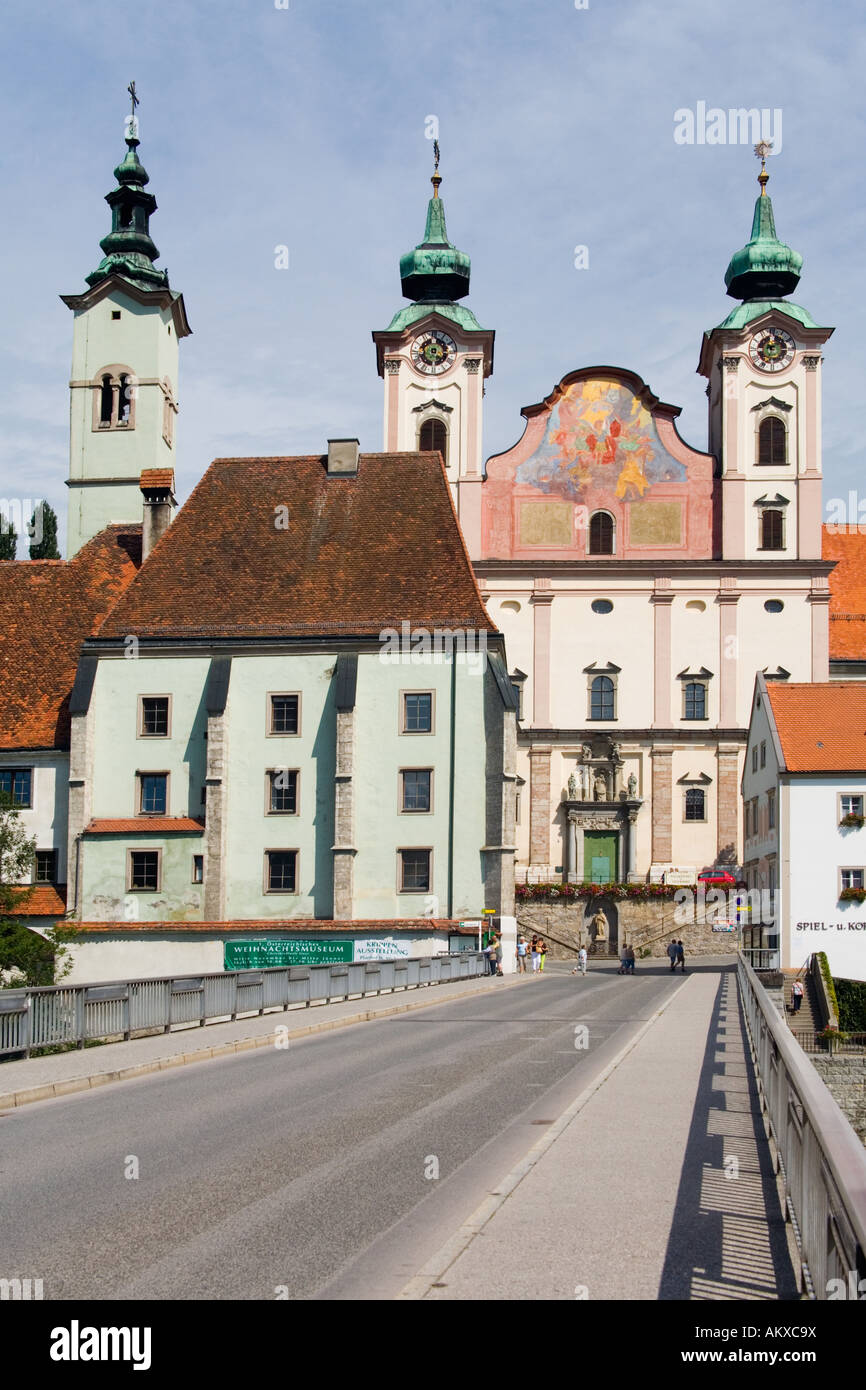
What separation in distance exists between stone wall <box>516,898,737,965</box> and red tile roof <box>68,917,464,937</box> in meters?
15.6

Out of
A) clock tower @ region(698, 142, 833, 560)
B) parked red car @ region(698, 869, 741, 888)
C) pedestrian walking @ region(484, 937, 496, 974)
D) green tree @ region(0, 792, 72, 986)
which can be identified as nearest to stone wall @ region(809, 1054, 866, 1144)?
pedestrian walking @ region(484, 937, 496, 974)

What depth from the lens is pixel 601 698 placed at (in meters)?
69.8

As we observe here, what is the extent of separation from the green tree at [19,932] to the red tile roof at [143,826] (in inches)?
87.6

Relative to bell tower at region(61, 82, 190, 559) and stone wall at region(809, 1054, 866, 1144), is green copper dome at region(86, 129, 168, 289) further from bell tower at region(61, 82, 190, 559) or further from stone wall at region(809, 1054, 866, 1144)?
stone wall at region(809, 1054, 866, 1144)

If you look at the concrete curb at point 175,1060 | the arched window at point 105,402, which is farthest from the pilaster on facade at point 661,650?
the concrete curb at point 175,1060

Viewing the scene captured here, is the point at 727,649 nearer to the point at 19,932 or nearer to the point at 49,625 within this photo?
the point at 49,625

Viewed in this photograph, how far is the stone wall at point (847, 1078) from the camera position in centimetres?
3934

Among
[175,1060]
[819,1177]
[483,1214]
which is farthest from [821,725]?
[819,1177]

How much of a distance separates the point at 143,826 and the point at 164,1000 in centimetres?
2320

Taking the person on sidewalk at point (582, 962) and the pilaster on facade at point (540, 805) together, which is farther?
the pilaster on facade at point (540, 805)

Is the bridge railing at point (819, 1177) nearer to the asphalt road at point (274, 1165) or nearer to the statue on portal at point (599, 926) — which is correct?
the asphalt road at point (274, 1165)

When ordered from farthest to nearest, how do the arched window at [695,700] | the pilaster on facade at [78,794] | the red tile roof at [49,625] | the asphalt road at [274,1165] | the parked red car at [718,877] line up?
the arched window at [695,700] → the parked red car at [718,877] → the red tile roof at [49,625] → the pilaster on facade at [78,794] → the asphalt road at [274,1165]

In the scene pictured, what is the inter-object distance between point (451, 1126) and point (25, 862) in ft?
92.5

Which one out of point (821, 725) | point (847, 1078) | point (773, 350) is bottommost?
point (847, 1078)
